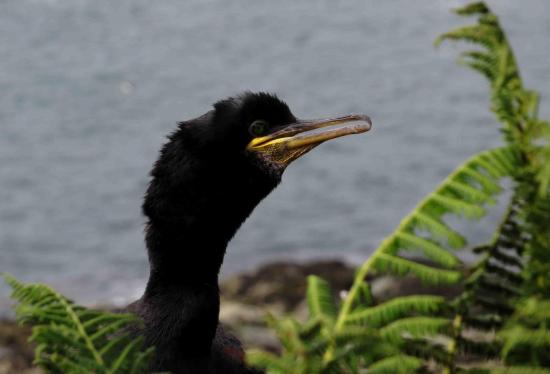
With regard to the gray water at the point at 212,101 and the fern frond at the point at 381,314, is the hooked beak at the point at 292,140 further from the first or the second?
the gray water at the point at 212,101

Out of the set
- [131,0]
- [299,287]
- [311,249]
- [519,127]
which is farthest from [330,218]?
[519,127]

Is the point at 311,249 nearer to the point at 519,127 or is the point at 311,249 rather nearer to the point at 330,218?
the point at 330,218

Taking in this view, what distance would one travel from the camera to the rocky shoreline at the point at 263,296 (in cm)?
950

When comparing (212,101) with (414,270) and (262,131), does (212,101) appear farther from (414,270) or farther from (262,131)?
(414,270)

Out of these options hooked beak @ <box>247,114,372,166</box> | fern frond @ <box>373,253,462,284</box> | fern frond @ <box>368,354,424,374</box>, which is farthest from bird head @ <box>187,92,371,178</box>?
fern frond @ <box>368,354,424,374</box>

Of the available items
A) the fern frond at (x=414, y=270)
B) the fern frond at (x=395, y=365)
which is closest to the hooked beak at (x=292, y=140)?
→ the fern frond at (x=414, y=270)

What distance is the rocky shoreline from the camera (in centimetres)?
950

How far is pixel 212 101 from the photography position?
49.6 ft

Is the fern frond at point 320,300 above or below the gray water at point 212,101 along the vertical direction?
below

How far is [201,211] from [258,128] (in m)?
0.48

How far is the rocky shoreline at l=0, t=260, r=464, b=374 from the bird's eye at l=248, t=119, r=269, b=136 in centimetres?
504

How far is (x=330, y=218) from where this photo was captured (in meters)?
13.0

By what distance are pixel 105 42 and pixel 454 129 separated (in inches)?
271

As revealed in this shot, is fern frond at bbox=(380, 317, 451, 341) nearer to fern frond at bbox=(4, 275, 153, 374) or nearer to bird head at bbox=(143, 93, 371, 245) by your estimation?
fern frond at bbox=(4, 275, 153, 374)
